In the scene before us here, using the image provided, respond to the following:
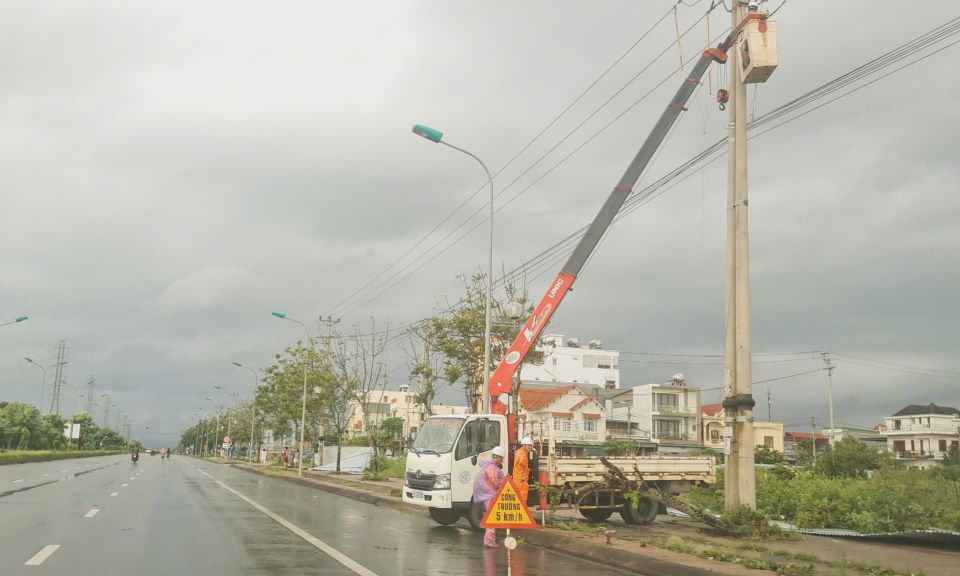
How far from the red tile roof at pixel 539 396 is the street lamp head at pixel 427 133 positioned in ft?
160

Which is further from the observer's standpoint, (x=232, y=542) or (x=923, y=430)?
(x=923, y=430)

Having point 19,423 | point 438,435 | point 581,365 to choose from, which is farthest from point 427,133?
point 581,365

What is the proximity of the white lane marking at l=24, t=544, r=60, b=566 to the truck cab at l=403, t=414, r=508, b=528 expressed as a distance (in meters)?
7.75

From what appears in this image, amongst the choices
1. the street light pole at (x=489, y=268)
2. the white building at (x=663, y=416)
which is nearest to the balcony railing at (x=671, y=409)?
the white building at (x=663, y=416)

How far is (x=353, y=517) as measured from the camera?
1875cm

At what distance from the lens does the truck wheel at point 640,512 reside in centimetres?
1733

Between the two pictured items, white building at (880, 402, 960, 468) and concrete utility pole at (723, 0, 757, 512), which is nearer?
concrete utility pole at (723, 0, 757, 512)

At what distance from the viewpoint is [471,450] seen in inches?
676

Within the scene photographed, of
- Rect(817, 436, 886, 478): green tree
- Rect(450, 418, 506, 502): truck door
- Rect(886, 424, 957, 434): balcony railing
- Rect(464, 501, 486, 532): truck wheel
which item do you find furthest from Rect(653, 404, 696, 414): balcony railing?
Rect(464, 501, 486, 532): truck wheel

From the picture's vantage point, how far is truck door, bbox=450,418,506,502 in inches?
664

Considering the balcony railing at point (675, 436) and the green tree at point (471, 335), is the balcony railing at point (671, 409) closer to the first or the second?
the balcony railing at point (675, 436)

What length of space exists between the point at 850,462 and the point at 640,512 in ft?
49.4

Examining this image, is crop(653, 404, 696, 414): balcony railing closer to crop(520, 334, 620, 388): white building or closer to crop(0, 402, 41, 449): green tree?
crop(520, 334, 620, 388): white building

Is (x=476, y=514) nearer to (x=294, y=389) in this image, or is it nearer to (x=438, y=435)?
(x=438, y=435)
